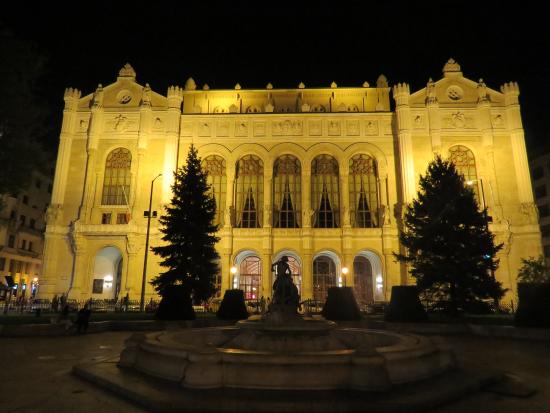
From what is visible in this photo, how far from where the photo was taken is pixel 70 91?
3959 cm

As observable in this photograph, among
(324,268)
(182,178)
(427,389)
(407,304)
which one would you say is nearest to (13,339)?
(182,178)

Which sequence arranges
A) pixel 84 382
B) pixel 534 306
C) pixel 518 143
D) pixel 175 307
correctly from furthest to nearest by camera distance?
pixel 518 143 → pixel 175 307 → pixel 534 306 → pixel 84 382

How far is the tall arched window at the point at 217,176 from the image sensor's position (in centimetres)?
3856

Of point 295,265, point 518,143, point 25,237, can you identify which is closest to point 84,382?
point 295,265

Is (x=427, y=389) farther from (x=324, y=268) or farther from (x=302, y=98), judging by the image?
(x=302, y=98)

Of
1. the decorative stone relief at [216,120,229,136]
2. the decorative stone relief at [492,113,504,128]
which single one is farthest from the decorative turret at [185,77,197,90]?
the decorative stone relief at [492,113,504,128]

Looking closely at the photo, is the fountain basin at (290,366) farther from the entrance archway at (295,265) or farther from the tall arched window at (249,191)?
the tall arched window at (249,191)

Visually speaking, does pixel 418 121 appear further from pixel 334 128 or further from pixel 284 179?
pixel 284 179

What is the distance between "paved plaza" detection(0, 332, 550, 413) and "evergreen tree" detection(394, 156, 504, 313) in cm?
688

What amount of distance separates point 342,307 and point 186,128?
88.1 feet

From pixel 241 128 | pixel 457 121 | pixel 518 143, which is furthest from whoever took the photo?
pixel 241 128

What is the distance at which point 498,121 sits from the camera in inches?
1502

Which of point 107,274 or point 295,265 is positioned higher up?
point 295,265

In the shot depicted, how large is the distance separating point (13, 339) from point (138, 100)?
30.0m
